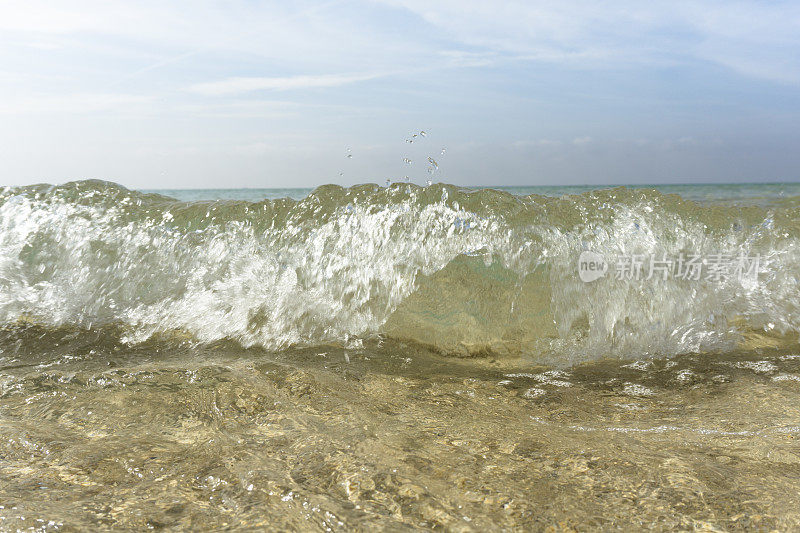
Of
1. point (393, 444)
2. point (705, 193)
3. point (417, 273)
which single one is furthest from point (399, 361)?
point (705, 193)

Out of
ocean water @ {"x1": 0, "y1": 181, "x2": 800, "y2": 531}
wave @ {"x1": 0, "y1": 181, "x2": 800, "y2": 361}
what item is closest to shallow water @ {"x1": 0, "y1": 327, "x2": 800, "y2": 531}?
ocean water @ {"x1": 0, "y1": 181, "x2": 800, "y2": 531}

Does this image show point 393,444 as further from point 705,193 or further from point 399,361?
point 705,193

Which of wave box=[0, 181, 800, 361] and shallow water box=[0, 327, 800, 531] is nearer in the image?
shallow water box=[0, 327, 800, 531]

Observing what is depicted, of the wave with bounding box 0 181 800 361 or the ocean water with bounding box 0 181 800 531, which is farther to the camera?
the wave with bounding box 0 181 800 361

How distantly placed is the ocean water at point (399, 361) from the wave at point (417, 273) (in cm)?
1

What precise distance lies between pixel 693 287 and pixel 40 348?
3198 millimetres

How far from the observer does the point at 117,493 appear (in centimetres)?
122

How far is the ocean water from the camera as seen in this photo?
120cm

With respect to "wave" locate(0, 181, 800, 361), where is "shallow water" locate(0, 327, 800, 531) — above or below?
below

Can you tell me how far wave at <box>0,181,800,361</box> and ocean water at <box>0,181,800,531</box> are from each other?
1 centimetres

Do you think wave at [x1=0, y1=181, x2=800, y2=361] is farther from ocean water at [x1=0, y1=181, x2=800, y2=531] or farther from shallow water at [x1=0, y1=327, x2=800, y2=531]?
shallow water at [x1=0, y1=327, x2=800, y2=531]

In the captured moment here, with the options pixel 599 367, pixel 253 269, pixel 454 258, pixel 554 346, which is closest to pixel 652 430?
pixel 599 367

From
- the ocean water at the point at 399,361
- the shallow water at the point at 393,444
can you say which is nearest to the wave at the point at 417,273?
the ocean water at the point at 399,361

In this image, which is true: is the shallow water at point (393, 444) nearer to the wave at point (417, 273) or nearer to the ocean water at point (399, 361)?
the ocean water at point (399, 361)
